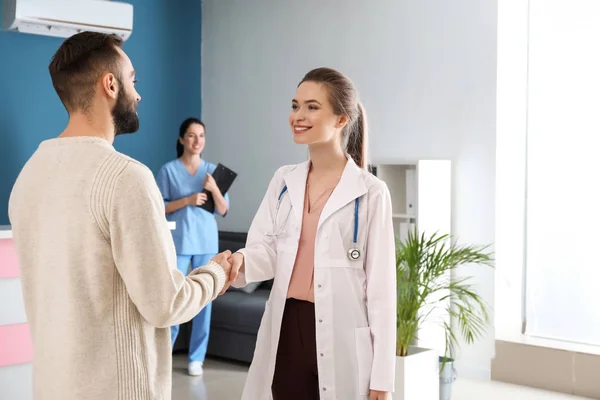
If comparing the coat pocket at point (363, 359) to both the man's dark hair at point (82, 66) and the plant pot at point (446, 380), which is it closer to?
the man's dark hair at point (82, 66)

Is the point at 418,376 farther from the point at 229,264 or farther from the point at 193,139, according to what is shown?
the point at 193,139

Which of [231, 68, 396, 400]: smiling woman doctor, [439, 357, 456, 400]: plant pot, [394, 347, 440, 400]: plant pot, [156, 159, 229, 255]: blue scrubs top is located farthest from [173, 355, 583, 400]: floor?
[231, 68, 396, 400]: smiling woman doctor

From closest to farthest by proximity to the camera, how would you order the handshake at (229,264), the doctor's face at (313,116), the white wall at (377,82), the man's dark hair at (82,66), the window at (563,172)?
the man's dark hair at (82,66)
the handshake at (229,264)
the doctor's face at (313,116)
the window at (563,172)
the white wall at (377,82)

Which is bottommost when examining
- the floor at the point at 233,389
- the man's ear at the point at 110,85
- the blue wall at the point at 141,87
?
the floor at the point at 233,389

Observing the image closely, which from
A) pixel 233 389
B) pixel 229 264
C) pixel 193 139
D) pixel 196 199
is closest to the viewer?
pixel 229 264

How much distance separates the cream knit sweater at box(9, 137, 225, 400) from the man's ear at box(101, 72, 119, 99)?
0.41ft

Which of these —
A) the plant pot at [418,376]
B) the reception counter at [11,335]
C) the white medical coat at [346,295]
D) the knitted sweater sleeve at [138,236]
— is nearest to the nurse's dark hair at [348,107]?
the white medical coat at [346,295]

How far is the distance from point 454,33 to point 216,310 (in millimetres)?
2520

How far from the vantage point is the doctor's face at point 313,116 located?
2234mm

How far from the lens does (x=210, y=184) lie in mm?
5047

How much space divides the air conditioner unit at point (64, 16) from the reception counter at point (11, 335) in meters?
2.44

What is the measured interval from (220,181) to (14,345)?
210 cm

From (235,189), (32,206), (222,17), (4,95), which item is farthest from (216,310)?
(32,206)

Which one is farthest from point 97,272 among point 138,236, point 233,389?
point 233,389
